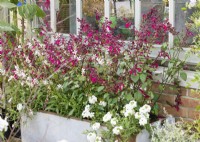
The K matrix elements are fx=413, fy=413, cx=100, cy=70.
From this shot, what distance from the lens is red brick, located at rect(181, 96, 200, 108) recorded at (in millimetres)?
3661

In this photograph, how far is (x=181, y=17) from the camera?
147 inches

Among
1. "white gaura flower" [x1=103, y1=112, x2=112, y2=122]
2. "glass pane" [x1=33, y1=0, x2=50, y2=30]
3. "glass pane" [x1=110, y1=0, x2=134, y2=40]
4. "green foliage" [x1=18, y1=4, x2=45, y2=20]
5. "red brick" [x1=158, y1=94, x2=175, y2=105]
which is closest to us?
"white gaura flower" [x1=103, y1=112, x2=112, y2=122]

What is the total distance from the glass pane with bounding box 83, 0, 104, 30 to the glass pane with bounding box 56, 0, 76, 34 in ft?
0.68

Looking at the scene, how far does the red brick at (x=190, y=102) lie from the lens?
12.0 feet

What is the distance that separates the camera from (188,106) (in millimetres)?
3721

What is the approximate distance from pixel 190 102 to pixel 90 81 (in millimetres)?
924

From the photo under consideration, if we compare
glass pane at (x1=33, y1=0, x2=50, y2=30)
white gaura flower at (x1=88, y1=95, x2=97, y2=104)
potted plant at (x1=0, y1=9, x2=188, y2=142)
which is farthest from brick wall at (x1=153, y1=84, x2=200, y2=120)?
glass pane at (x1=33, y1=0, x2=50, y2=30)

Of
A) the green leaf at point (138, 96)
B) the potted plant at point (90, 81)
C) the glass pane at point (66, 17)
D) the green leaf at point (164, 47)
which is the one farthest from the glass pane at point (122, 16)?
the green leaf at point (138, 96)

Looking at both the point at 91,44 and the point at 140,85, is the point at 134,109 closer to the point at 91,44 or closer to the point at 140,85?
the point at 140,85

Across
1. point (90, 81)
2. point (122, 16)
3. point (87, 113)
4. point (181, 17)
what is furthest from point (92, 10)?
point (87, 113)

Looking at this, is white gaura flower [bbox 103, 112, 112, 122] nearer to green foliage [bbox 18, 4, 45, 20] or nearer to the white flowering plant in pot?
the white flowering plant in pot

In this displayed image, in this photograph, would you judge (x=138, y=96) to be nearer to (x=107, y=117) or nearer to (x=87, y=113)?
(x=107, y=117)

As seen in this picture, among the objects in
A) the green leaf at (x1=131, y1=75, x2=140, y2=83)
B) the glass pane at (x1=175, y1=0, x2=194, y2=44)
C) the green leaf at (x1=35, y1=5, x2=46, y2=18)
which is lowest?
the green leaf at (x1=131, y1=75, x2=140, y2=83)

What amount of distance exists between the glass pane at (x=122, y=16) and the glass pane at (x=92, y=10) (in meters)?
0.17
